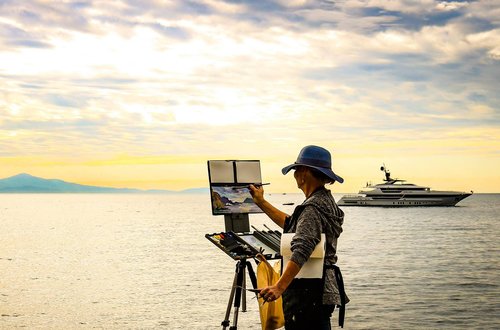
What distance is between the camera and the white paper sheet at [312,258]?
336 centimetres

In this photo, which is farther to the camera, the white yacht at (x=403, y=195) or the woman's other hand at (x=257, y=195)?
the white yacht at (x=403, y=195)

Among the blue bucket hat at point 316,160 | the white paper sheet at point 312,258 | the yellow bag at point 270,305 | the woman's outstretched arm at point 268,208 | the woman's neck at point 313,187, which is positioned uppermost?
the blue bucket hat at point 316,160

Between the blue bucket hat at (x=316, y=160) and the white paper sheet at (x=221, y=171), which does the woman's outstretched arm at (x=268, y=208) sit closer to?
the blue bucket hat at (x=316, y=160)

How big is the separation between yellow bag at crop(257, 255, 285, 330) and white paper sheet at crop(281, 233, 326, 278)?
382mm

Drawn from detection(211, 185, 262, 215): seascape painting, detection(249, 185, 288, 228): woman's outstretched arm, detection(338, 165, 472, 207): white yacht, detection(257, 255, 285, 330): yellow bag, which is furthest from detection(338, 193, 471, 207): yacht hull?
detection(257, 255, 285, 330): yellow bag

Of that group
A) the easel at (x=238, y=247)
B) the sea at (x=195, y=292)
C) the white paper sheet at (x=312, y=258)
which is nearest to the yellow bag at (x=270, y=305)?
the white paper sheet at (x=312, y=258)

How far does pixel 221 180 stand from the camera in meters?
6.12

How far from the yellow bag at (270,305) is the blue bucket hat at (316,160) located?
0.70m

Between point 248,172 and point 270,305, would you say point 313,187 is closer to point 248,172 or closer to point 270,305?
point 270,305

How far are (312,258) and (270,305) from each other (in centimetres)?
63

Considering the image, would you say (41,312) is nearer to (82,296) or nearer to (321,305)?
(82,296)

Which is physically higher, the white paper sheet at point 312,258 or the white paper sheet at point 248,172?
the white paper sheet at point 248,172

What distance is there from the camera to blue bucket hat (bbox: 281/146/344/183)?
11.2 feet

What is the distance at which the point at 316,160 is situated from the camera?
11.3ft
